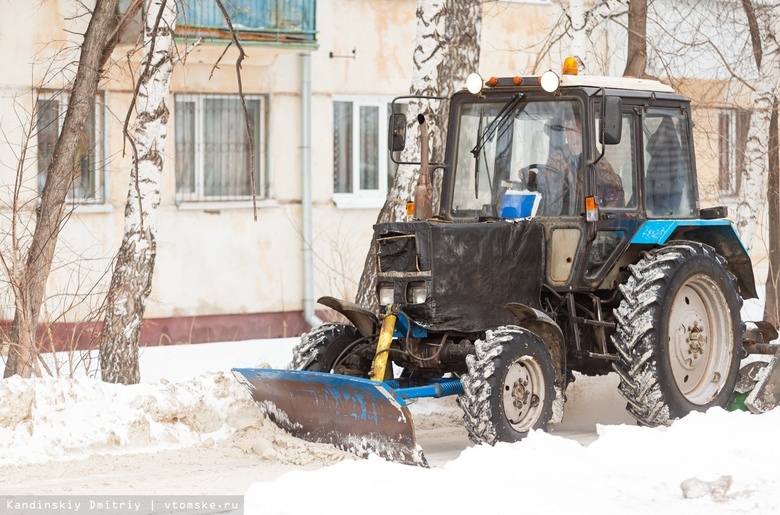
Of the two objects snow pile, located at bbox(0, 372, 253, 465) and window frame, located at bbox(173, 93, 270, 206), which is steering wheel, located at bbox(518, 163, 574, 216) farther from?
window frame, located at bbox(173, 93, 270, 206)

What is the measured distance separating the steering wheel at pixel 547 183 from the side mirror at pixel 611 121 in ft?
1.67

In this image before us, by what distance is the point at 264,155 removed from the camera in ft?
57.8

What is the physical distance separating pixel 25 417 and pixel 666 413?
13.4 feet

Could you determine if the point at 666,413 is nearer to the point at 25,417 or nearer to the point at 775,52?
the point at 25,417

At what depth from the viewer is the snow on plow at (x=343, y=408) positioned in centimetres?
760

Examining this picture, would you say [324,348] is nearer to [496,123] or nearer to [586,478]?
[496,123]

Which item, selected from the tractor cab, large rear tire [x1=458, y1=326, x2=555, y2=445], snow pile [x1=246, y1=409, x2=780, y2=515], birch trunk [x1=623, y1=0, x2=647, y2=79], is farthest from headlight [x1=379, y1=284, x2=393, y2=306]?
birch trunk [x1=623, y1=0, x2=647, y2=79]

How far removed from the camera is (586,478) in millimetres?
7043

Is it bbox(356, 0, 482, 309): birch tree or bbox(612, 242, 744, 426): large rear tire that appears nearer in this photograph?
bbox(612, 242, 744, 426): large rear tire

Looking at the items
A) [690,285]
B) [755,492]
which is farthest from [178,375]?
[755,492]

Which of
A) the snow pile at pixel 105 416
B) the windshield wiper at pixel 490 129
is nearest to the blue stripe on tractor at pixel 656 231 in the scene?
the windshield wiper at pixel 490 129

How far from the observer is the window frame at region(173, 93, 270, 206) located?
17.0 m

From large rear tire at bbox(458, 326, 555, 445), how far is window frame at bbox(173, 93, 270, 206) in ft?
31.7

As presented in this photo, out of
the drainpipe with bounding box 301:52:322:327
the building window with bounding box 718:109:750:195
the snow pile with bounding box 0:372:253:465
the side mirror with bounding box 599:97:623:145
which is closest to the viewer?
the snow pile with bounding box 0:372:253:465
